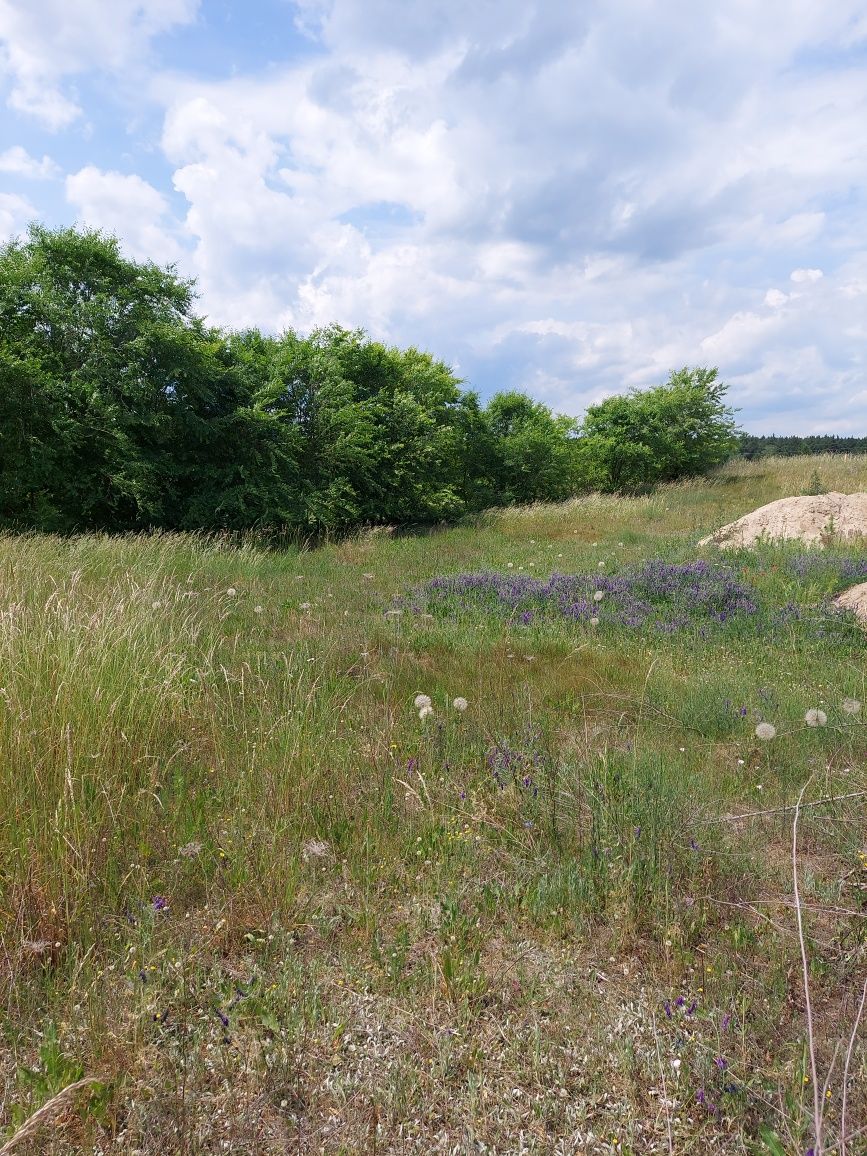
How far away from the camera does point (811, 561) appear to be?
8.30 metres

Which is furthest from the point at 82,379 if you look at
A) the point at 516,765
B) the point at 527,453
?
the point at 527,453

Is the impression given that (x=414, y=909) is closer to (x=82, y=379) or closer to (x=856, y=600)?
(x=856, y=600)

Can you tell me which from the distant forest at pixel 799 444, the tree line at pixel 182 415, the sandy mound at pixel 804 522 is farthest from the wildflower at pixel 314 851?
the distant forest at pixel 799 444

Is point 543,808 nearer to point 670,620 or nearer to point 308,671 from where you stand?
point 308,671

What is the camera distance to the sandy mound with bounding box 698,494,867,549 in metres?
10.9

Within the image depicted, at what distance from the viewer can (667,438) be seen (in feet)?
83.9

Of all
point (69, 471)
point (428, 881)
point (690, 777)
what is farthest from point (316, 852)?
point (69, 471)

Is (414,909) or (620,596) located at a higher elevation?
(620,596)

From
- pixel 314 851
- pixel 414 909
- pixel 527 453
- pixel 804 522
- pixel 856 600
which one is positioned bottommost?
pixel 414 909

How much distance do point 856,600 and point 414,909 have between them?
655 cm

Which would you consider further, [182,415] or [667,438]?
[667,438]

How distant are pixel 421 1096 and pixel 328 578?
8.45m

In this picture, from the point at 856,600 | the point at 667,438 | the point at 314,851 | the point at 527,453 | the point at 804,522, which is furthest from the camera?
the point at 667,438

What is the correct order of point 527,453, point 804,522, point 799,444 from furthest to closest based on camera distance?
point 799,444 < point 527,453 < point 804,522
